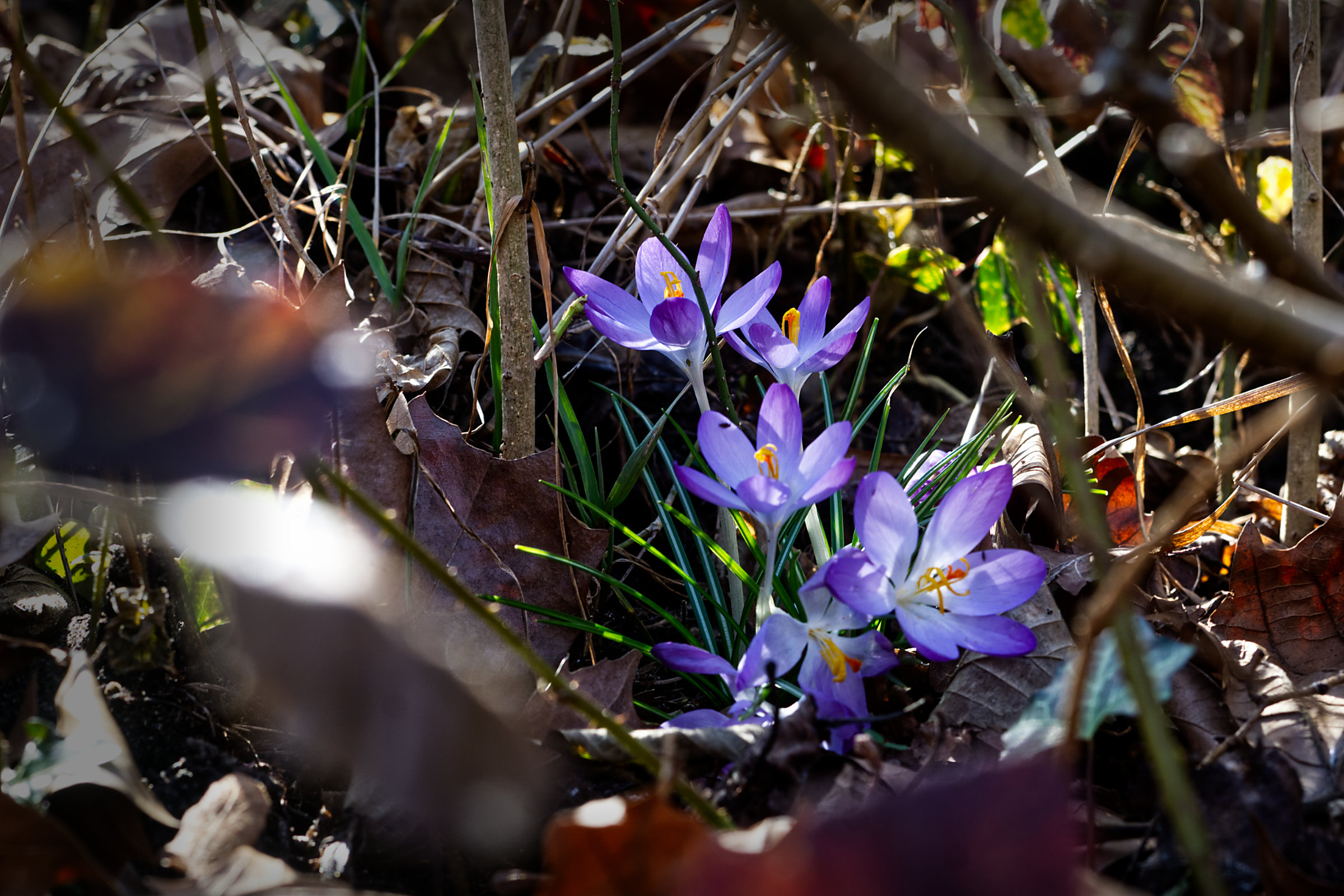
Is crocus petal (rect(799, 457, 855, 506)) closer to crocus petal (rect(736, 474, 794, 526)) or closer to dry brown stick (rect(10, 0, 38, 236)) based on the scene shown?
crocus petal (rect(736, 474, 794, 526))

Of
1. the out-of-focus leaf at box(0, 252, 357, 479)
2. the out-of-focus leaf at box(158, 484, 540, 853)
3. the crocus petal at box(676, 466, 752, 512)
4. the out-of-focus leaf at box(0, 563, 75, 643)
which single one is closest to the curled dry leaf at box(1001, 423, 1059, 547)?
the crocus petal at box(676, 466, 752, 512)

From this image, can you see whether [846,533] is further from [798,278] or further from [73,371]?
[73,371]

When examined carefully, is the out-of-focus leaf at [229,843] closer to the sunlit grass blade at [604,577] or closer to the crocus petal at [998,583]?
the sunlit grass blade at [604,577]

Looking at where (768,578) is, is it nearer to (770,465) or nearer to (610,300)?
(770,465)

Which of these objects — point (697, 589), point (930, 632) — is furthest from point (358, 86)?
point (930, 632)

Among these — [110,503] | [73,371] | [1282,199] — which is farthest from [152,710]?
[1282,199]

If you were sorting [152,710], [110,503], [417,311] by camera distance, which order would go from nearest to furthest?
[110,503] → [152,710] → [417,311]

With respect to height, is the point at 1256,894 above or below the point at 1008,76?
below
